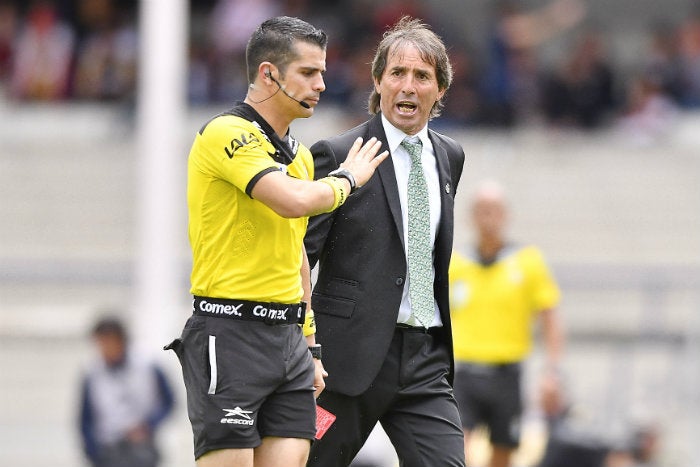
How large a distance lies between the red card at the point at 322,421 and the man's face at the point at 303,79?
4.08ft

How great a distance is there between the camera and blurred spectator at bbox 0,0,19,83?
19.8 m

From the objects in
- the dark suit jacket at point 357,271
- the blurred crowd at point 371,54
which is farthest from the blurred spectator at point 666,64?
the dark suit jacket at point 357,271

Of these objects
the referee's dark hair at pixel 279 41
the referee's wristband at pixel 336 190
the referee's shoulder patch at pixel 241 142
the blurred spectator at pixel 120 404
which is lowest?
the blurred spectator at pixel 120 404

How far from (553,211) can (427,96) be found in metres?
11.4

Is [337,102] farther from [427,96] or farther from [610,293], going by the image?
[427,96]

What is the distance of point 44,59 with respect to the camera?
19.6m

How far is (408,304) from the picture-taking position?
19.8ft

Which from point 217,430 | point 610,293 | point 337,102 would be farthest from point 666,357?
point 217,430

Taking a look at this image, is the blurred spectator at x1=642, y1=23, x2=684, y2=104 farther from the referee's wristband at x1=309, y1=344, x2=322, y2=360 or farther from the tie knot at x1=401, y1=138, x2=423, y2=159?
the referee's wristband at x1=309, y1=344, x2=322, y2=360

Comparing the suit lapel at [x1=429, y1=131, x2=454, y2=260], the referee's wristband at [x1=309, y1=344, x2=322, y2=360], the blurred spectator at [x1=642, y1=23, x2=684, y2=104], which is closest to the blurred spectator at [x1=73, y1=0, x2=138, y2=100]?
the blurred spectator at [x1=642, y1=23, x2=684, y2=104]

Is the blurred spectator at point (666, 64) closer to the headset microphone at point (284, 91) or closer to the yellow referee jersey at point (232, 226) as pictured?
the headset microphone at point (284, 91)

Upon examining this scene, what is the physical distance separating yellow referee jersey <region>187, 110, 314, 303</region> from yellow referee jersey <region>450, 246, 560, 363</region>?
15.3 ft

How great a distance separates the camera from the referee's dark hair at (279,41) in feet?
17.7

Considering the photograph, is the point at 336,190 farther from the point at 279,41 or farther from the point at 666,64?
the point at 666,64
